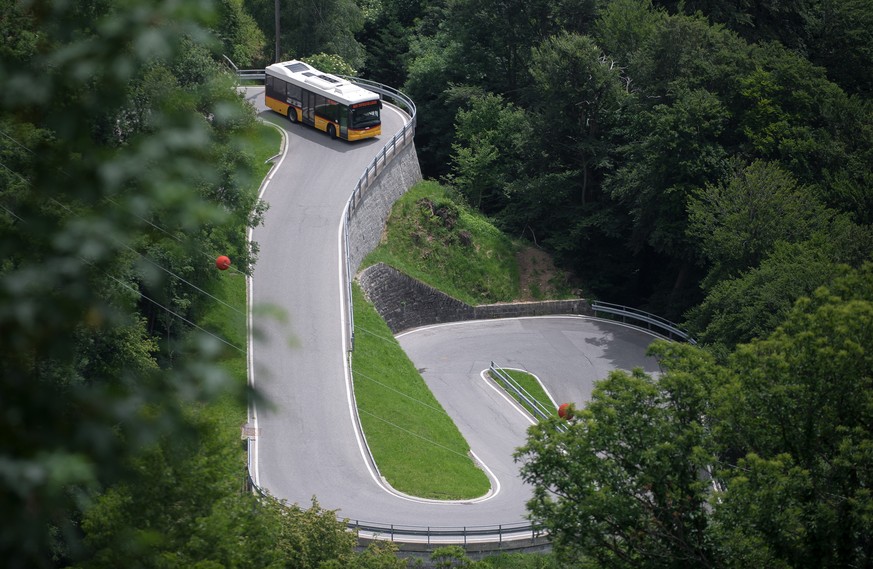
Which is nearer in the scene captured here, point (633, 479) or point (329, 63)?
point (633, 479)

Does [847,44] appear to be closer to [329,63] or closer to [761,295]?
[761,295]

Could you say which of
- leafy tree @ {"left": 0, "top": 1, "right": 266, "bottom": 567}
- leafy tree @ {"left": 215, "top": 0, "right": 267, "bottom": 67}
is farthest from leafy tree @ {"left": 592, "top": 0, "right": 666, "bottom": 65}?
leafy tree @ {"left": 0, "top": 1, "right": 266, "bottom": 567}

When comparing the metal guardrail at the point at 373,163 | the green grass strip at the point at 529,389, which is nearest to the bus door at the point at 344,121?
the metal guardrail at the point at 373,163

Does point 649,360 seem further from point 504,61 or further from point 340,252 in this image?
point 504,61

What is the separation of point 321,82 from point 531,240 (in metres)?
12.4

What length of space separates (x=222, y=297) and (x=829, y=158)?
85.2 feet

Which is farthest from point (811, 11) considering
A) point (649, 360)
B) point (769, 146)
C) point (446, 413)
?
point (446, 413)

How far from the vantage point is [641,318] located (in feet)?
146

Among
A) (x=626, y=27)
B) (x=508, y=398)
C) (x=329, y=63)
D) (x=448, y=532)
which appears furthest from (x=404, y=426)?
(x=626, y=27)

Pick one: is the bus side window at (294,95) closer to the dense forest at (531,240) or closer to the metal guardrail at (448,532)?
the dense forest at (531,240)

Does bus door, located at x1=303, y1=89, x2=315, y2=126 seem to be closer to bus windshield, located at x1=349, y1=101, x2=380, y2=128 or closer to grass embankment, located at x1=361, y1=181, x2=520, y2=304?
bus windshield, located at x1=349, y1=101, x2=380, y2=128

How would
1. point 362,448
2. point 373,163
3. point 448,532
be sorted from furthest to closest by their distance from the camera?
point 373,163 < point 362,448 < point 448,532

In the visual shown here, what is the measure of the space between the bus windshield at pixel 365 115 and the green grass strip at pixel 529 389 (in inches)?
511

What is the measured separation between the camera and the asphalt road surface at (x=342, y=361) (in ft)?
94.5
